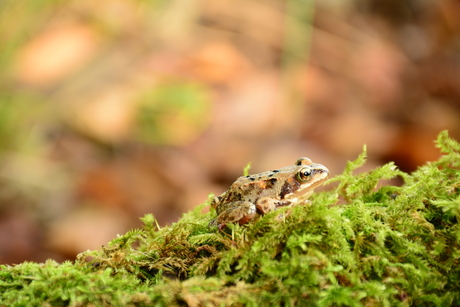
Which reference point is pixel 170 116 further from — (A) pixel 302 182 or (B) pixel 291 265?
(B) pixel 291 265

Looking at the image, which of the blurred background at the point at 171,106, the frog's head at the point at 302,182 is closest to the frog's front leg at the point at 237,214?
the frog's head at the point at 302,182

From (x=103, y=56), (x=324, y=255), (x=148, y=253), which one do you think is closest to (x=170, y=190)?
(x=103, y=56)

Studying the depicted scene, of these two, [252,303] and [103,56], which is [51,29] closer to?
[103,56]

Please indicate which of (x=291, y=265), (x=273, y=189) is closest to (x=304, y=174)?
(x=273, y=189)

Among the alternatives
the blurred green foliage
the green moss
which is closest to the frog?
the green moss

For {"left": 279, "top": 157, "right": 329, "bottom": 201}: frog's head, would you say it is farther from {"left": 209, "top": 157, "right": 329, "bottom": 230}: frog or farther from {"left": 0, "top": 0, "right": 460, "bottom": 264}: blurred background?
{"left": 0, "top": 0, "right": 460, "bottom": 264}: blurred background

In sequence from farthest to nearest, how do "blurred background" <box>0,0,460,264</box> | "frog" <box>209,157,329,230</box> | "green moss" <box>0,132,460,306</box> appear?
"blurred background" <box>0,0,460,264</box>
"frog" <box>209,157,329,230</box>
"green moss" <box>0,132,460,306</box>
